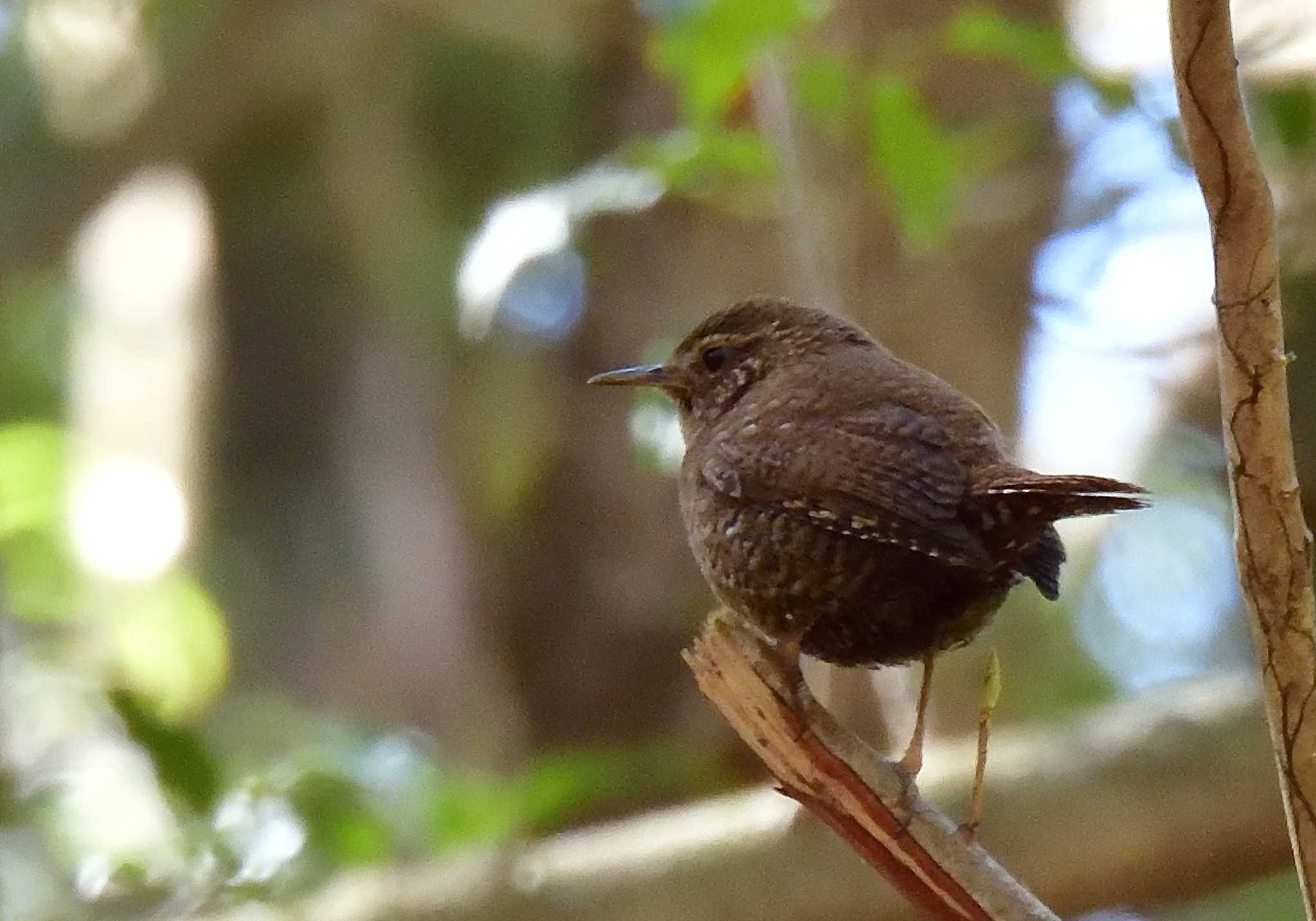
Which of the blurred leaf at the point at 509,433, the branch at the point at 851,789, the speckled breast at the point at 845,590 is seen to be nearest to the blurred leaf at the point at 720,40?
the speckled breast at the point at 845,590

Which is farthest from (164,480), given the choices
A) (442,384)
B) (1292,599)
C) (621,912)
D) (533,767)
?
(1292,599)

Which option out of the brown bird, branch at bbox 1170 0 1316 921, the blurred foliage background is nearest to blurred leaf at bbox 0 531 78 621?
the blurred foliage background

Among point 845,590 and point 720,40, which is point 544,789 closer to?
point 845,590

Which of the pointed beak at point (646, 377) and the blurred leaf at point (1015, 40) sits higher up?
the blurred leaf at point (1015, 40)

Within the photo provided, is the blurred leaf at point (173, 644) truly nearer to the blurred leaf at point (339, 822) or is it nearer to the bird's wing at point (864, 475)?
the blurred leaf at point (339, 822)

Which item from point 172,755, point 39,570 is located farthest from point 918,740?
point 39,570

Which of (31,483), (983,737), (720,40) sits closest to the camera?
(983,737)
